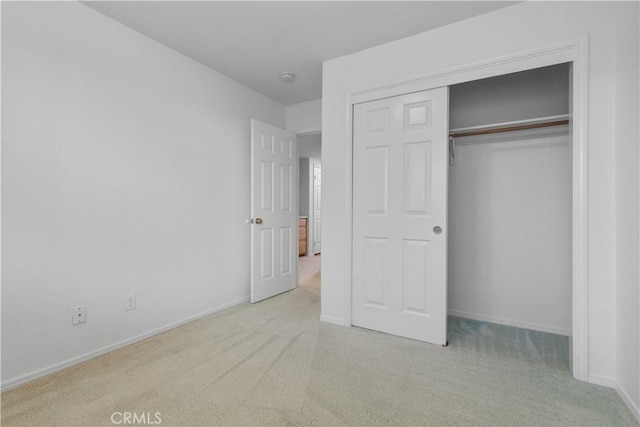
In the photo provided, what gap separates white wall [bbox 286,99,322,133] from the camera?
12.7ft

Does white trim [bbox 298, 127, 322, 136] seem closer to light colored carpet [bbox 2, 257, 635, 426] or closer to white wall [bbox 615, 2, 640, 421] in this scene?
light colored carpet [bbox 2, 257, 635, 426]

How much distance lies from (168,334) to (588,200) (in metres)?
3.04

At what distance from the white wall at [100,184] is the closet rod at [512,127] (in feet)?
7.30

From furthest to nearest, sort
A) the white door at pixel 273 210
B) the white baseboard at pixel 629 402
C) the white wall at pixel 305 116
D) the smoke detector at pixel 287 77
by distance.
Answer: the white wall at pixel 305 116 → the white door at pixel 273 210 → the smoke detector at pixel 287 77 → the white baseboard at pixel 629 402

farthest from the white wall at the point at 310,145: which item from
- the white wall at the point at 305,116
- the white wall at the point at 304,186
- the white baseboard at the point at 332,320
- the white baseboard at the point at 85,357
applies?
the white baseboard at the point at 85,357

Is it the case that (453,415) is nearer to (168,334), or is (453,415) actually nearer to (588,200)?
(588,200)

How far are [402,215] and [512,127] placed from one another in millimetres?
1124

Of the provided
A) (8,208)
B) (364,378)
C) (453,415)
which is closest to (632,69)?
(453,415)

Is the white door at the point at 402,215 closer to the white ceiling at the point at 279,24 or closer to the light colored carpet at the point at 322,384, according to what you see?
the light colored carpet at the point at 322,384

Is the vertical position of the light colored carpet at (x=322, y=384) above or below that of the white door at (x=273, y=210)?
below

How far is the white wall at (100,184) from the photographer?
1808 millimetres

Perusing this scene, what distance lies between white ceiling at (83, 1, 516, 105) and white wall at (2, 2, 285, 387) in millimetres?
223

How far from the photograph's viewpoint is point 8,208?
1.75m

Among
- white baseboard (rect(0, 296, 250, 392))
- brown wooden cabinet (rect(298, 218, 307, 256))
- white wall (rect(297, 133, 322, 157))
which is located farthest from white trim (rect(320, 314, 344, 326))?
brown wooden cabinet (rect(298, 218, 307, 256))
